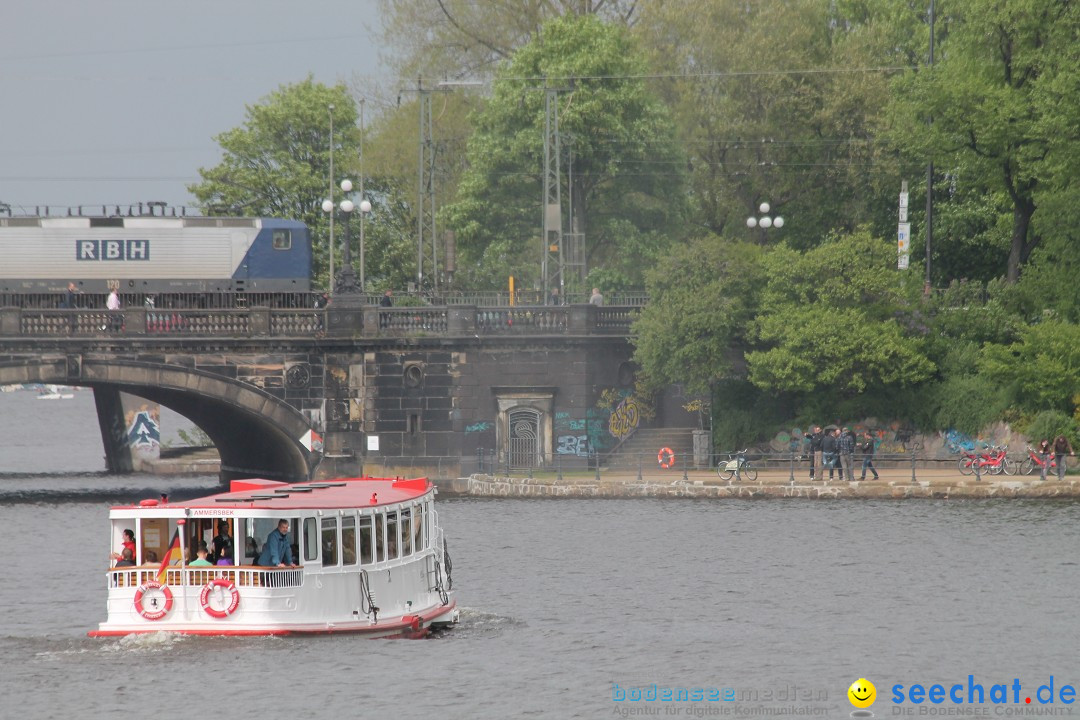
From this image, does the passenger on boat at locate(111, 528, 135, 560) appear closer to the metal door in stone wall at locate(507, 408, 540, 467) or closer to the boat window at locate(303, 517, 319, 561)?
the boat window at locate(303, 517, 319, 561)

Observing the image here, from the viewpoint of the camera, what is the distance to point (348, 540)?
3466 centimetres

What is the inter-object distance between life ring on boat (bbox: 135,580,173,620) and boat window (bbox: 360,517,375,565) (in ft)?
12.7

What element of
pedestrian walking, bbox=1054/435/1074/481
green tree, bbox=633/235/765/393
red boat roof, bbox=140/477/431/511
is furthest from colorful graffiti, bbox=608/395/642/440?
red boat roof, bbox=140/477/431/511

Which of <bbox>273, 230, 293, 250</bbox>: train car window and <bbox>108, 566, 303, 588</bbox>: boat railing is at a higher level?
<bbox>273, 230, 293, 250</bbox>: train car window

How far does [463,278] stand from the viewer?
86.0 meters

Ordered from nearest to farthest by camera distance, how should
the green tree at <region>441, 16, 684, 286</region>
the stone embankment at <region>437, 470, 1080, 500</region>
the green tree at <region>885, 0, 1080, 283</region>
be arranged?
the stone embankment at <region>437, 470, 1080, 500</region> → the green tree at <region>885, 0, 1080, 283</region> → the green tree at <region>441, 16, 684, 286</region>

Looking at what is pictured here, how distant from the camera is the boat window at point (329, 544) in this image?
34125 mm

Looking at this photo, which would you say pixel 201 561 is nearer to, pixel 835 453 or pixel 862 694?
pixel 862 694

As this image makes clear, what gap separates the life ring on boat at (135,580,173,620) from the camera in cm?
3353

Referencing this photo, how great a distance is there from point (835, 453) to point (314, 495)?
27497 mm

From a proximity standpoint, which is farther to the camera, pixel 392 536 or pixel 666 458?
pixel 666 458

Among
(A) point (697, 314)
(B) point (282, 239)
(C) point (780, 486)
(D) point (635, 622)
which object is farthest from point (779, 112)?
(D) point (635, 622)

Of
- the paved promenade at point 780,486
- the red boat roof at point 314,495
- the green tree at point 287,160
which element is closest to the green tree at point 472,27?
the green tree at point 287,160

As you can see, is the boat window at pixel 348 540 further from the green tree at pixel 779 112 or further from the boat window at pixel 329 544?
the green tree at pixel 779 112
